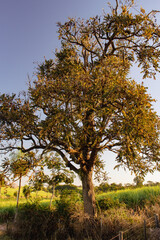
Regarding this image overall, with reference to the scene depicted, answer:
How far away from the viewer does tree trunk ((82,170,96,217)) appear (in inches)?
429

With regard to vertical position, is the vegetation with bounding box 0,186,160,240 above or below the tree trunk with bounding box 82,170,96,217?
below

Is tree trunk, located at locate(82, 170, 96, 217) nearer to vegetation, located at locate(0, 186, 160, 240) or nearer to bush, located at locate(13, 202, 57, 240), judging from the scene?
vegetation, located at locate(0, 186, 160, 240)

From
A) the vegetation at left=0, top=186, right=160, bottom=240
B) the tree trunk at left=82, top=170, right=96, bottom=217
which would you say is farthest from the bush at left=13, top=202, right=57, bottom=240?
the tree trunk at left=82, top=170, right=96, bottom=217

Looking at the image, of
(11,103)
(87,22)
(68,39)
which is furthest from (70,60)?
(11,103)

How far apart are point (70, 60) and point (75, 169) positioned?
705cm

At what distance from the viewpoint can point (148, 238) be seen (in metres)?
8.47

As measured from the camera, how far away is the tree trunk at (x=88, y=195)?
10906 millimetres

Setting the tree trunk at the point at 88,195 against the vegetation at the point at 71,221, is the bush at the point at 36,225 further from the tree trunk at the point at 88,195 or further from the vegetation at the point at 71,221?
the tree trunk at the point at 88,195

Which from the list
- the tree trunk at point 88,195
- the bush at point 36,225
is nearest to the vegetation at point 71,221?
the bush at point 36,225

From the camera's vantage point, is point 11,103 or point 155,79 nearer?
point 155,79

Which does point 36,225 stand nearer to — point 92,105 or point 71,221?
point 71,221

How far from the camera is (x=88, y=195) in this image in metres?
11.1

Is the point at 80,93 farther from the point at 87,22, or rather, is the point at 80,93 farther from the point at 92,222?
the point at 92,222

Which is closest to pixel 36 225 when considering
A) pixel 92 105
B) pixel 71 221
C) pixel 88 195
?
pixel 71 221
